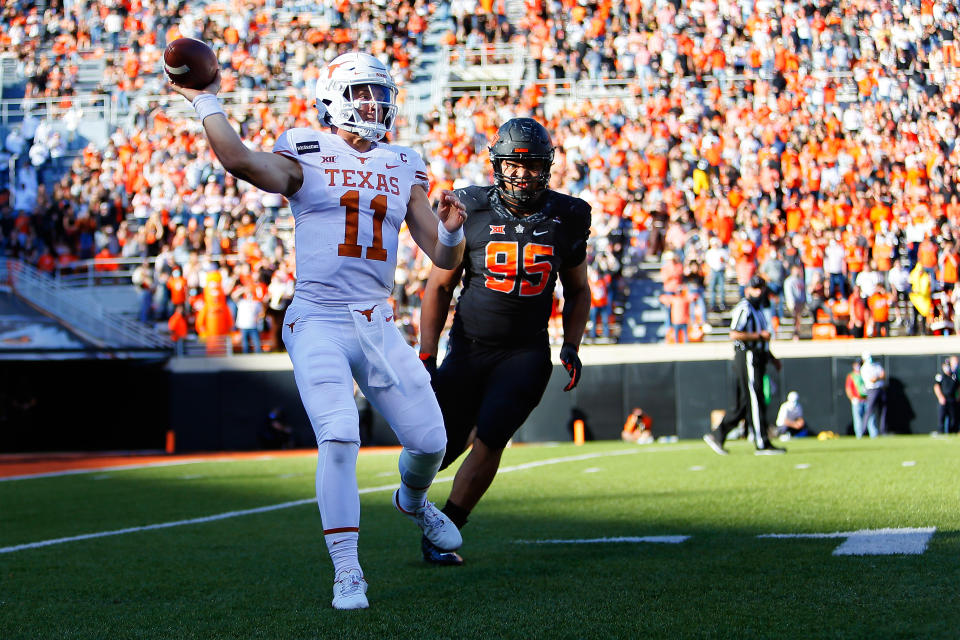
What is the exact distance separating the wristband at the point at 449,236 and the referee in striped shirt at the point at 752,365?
7660 millimetres

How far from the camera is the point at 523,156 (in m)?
5.35

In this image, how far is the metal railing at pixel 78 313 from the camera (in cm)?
1925

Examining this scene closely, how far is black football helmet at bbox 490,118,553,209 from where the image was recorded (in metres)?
5.35

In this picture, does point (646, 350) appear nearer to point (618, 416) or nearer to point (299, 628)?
point (618, 416)

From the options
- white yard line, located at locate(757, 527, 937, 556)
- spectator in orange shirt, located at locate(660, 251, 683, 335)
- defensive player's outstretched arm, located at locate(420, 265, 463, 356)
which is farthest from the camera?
spectator in orange shirt, located at locate(660, 251, 683, 335)

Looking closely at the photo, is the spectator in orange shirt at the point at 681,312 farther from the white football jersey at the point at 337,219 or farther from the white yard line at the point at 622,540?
the white football jersey at the point at 337,219

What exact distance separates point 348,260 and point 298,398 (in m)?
14.3

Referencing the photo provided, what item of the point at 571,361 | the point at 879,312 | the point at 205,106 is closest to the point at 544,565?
the point at 571,361

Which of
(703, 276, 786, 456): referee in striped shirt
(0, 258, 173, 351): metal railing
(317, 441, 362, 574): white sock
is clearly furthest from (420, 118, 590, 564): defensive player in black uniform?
(0, 258, 173, 351): metal railing

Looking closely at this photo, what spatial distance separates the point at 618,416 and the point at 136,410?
25.3ft

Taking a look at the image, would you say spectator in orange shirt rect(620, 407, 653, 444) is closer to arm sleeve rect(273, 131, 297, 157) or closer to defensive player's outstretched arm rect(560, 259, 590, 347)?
defensive player's outstretched arm rect(560, 259, 590, 347)

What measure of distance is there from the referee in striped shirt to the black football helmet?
678 cm

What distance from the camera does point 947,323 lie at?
17.9 meters

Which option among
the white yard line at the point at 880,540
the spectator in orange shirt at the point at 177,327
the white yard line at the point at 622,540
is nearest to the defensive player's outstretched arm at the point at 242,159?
the white yard line at the point at 622,540
